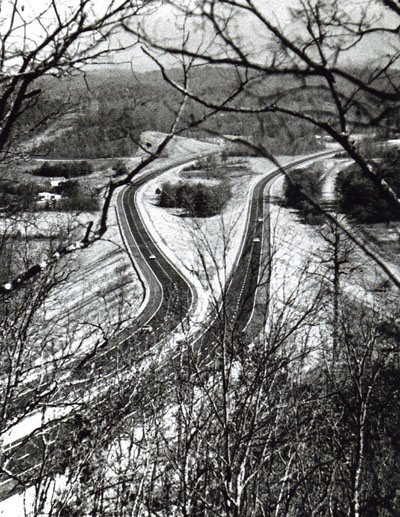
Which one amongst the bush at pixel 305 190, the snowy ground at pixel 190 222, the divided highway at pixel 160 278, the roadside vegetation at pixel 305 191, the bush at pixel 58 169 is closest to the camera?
the roadside vegetation at pixel 305 191

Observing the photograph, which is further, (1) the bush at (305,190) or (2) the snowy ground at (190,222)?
(2) the snowy ground at (190,222)

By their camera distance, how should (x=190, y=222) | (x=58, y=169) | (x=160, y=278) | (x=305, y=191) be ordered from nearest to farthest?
(x=305, y=191)
(x=160, y=278)
(x=190, y=222)
(x=58, y=169)

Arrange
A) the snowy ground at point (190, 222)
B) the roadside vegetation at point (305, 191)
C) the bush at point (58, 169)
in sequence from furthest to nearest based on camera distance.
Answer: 1. the bush at point (58, 169)
2. the snowy ground at point (190, 222)
3. the roadside vegetation at point (305, 191)

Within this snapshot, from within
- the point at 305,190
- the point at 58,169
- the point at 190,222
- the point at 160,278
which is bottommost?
the point at 160,278

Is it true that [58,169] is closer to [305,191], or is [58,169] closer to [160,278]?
[160,278]

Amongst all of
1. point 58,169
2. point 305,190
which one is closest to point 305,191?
point 305,190

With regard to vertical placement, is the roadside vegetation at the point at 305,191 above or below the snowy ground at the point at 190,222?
above

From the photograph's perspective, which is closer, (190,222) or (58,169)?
(190,222)

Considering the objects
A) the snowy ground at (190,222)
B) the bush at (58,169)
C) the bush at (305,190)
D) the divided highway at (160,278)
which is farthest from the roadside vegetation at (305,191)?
the bush at (58,169)

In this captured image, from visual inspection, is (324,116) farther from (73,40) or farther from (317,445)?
(317,445)

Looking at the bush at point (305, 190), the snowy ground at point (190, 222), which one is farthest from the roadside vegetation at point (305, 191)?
the snowy ground at point (190, 222)

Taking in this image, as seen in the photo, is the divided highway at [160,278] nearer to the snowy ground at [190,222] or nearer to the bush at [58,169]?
the snowy ground at [190,222]
